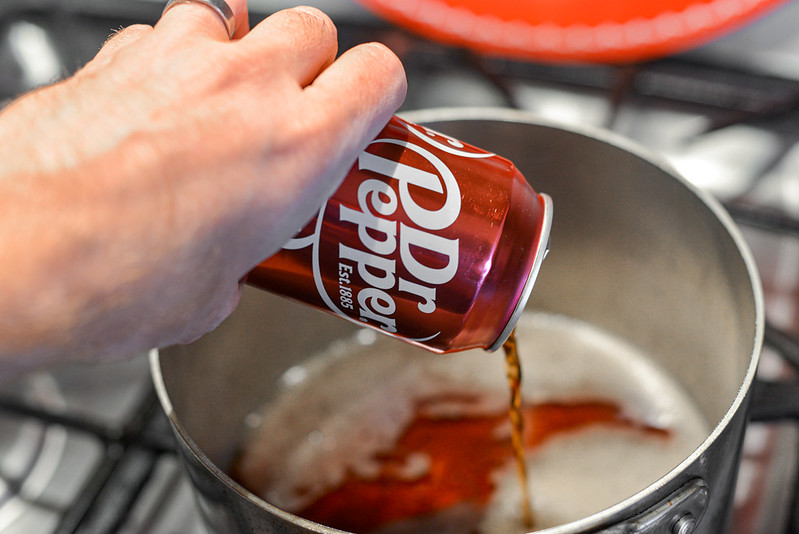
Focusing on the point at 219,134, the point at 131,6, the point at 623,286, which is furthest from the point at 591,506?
the point at 131,6

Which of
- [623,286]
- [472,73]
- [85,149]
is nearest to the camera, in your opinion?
[85,149]

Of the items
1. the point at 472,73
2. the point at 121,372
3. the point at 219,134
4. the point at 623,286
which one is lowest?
the point at 121,372

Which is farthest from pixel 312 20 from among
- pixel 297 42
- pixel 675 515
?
pixel 675 515

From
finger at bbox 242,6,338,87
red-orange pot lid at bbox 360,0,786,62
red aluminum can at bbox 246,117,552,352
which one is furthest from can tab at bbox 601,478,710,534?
red-orange pot lid at bbox 360,0,786,62

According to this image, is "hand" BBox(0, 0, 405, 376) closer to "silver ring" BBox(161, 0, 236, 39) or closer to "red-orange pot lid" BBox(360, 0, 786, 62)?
"silver ring" BBox(161, 0, 236, 39)

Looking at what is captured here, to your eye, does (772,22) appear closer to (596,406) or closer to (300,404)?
(596,406)

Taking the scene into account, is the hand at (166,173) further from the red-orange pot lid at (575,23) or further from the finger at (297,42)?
the red-orange pot lid at (575,23)
